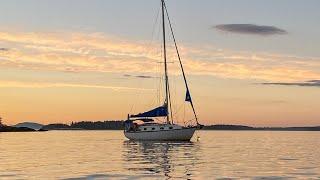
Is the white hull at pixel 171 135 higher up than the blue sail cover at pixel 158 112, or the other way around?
the blue sail cover at pixel 158 112

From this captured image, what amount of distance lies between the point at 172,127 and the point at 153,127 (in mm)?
4045

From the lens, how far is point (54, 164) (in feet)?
140

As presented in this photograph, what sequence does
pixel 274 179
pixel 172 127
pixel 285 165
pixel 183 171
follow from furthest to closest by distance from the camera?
pixel 172 127
pixel 285 165
pixel 183 171
pixel 274 179

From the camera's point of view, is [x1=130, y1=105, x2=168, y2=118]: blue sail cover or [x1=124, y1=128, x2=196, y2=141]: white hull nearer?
[x1=124, y1=128, x2=196, y2=141]: white hull

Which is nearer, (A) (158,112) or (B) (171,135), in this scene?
(B) (171,135)

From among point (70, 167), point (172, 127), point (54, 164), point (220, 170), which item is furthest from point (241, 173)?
point (172, 127)

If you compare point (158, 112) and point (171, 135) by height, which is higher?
point (158, 112)

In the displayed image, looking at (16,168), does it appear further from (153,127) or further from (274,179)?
(153,127)

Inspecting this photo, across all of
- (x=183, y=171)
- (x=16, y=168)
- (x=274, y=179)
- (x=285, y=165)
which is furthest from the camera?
(x=285, y=165)

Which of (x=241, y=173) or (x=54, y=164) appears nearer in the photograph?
(x=241, y=173)

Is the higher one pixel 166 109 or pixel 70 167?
pixel 166 109

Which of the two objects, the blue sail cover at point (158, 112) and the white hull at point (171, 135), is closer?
the white hull at point (171, 135)

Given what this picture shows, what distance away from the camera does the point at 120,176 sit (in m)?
33.1

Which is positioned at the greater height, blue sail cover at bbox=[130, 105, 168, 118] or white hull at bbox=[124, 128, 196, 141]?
blue sail cover at bbox=[130, 105, 168, 118]
